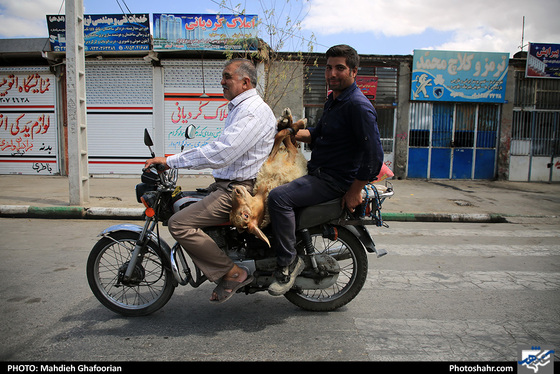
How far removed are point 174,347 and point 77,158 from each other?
6.81 meters

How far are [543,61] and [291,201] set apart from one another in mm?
15581

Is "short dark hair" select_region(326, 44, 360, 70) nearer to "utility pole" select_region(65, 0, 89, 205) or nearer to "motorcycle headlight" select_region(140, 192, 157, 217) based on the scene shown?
"motorcycle headlight" select_region(140, 192, 157, 217)

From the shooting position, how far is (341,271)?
3.22 meters

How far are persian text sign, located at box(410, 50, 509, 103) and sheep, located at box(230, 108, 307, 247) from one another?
12.0m

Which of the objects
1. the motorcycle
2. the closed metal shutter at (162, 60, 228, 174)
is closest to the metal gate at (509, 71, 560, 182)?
the closed metal shutter at (162, 60, 228, 174)

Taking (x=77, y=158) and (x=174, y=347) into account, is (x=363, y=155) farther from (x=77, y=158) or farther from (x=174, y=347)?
(x=77, y=158)

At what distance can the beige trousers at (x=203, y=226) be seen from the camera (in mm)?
2713

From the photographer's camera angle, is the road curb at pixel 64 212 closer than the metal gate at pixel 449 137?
Yes

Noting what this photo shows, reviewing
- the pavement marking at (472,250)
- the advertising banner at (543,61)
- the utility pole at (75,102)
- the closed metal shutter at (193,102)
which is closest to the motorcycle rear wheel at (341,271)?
the pavement marking at (472,250)

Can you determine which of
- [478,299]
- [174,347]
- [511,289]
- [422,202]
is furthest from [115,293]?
[422,202]

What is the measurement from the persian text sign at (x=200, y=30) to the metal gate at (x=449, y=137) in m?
6.97

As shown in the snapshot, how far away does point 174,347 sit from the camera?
2.55 metres

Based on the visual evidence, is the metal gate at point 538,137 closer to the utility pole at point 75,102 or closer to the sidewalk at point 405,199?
the sidewalk at point 405,199

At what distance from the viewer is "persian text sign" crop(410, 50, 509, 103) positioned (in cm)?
1350
